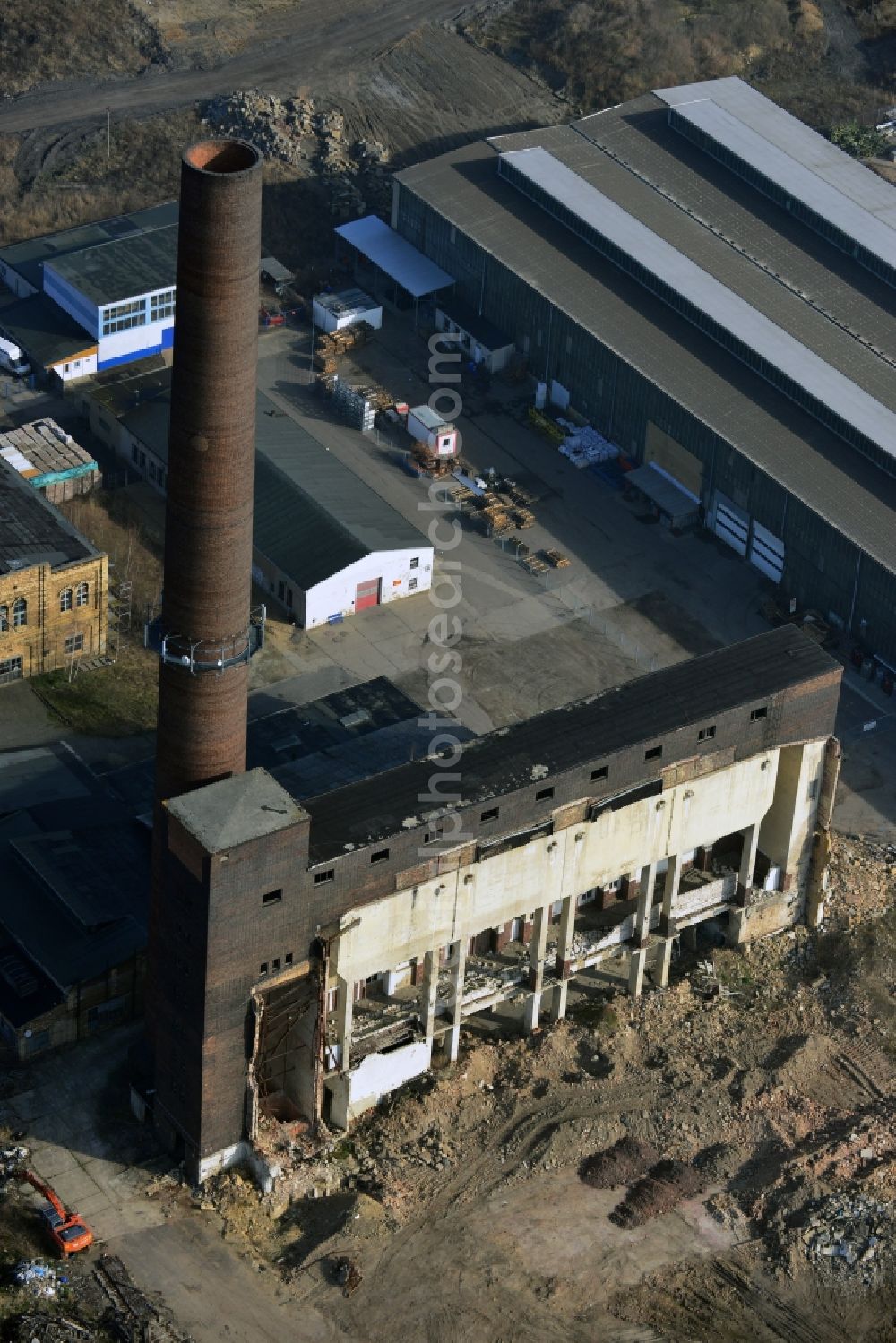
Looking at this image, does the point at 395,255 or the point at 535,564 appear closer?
the point at 535,564

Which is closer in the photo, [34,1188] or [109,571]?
[34,1188]

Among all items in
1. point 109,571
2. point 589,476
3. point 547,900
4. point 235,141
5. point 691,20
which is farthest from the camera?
point 691,20

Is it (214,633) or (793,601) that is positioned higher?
(214,633)

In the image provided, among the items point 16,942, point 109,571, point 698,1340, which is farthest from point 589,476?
point 698,1340

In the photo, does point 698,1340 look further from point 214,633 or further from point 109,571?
point 109,571

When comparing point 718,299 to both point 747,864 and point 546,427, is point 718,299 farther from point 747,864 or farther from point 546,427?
point 747,864

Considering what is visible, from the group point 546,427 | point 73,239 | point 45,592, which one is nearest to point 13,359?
point 73,239

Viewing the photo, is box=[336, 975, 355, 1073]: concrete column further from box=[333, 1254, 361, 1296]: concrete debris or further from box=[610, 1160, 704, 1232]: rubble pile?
box=[610, 1160, 704, 1232]: rubble pile

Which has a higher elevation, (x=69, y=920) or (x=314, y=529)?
(x=314, y=529)
